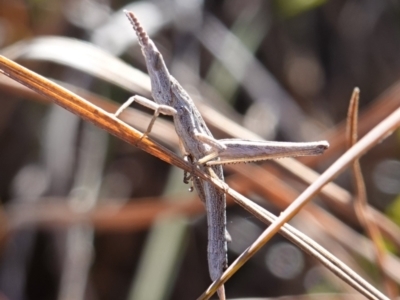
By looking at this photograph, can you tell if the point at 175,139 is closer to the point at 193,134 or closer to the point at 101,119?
the point at 193,134

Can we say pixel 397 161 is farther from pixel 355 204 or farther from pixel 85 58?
pixel 85 58

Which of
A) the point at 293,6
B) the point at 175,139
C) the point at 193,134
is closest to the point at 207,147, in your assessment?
the point at 193,134

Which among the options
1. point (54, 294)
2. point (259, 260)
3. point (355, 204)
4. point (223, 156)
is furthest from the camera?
point (259, 260)

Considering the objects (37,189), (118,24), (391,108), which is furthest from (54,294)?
(391,108)

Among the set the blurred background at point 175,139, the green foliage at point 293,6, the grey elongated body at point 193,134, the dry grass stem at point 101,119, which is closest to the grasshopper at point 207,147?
the grey elongated body at point 193,134

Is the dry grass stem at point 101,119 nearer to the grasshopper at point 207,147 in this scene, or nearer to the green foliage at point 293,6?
the grasshopper at point 207,147

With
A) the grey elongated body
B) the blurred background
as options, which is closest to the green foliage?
the blurred background

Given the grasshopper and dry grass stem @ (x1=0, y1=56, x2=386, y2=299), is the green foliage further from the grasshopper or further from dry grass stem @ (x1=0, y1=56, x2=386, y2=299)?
dry grass stem @ (x1=0, y1=56, x2=386, y2=299)
